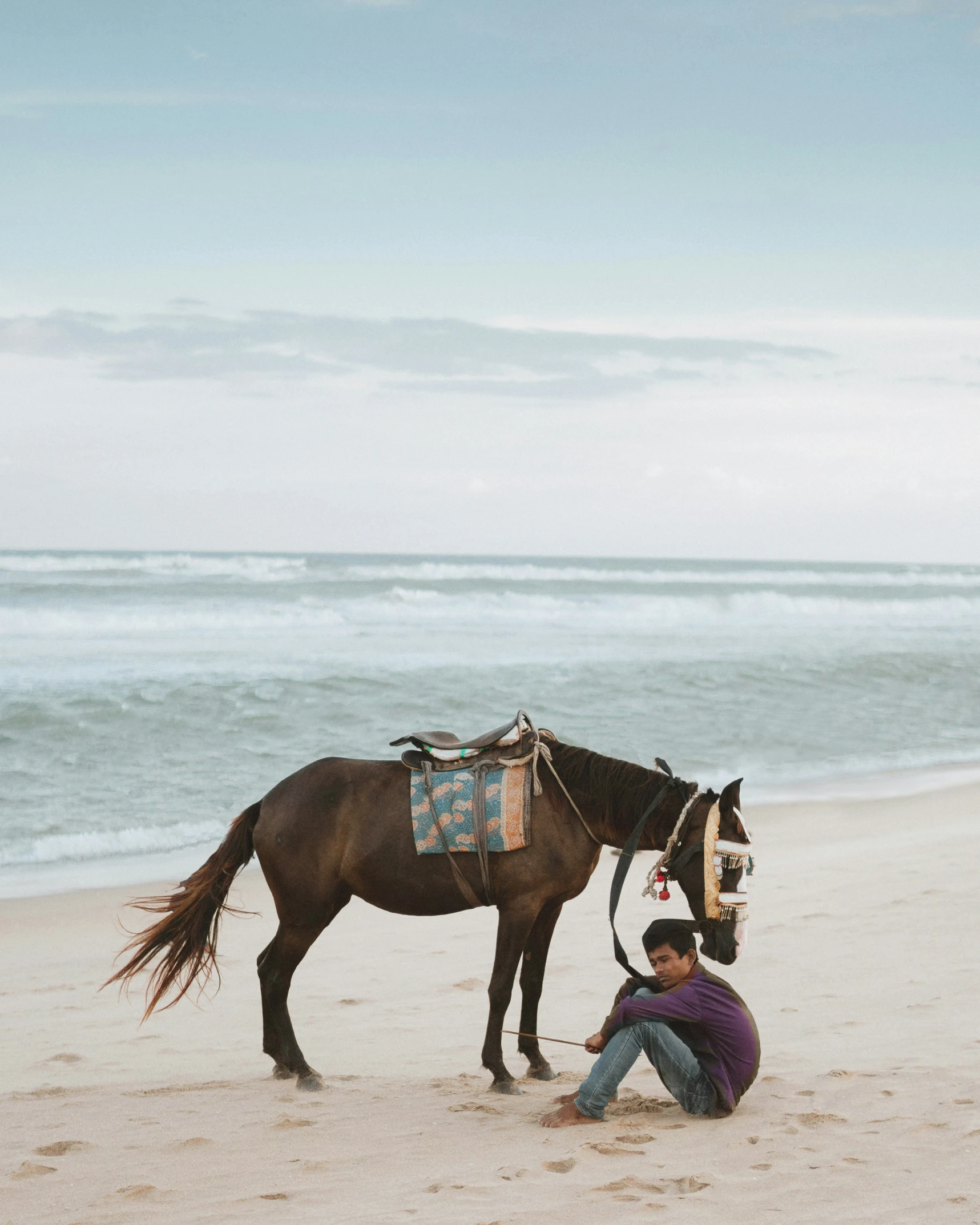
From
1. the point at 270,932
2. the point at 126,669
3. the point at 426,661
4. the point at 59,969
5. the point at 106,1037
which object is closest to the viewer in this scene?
the point at 106,1037

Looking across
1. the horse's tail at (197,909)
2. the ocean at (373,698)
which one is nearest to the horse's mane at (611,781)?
the horse's tail at (197,909)

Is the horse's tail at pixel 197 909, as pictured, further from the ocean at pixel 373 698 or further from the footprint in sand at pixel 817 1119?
the ocean at pixel 373 698

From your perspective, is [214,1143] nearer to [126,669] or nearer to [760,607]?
[126,669]

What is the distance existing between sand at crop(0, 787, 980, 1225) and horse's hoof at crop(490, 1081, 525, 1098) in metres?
0.10

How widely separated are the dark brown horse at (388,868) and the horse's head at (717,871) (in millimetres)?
13

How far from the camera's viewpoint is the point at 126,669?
658 inches

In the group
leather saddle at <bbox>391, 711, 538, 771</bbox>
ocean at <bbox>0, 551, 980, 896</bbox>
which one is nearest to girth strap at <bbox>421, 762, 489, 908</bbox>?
leather saddle at <bbox>391, 711, 538, 771</bbox>

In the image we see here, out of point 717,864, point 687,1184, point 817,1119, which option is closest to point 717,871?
point 717,864

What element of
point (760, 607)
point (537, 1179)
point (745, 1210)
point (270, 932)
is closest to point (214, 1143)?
point (537, 1179)

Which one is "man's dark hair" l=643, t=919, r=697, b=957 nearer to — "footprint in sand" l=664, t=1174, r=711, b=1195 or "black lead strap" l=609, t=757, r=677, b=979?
"black lead strap" l=609, t=757, r=677, b=979

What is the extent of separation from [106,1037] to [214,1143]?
1.58m

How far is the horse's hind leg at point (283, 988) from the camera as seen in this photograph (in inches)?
179

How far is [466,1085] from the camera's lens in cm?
448

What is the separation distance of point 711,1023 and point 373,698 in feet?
35.4
